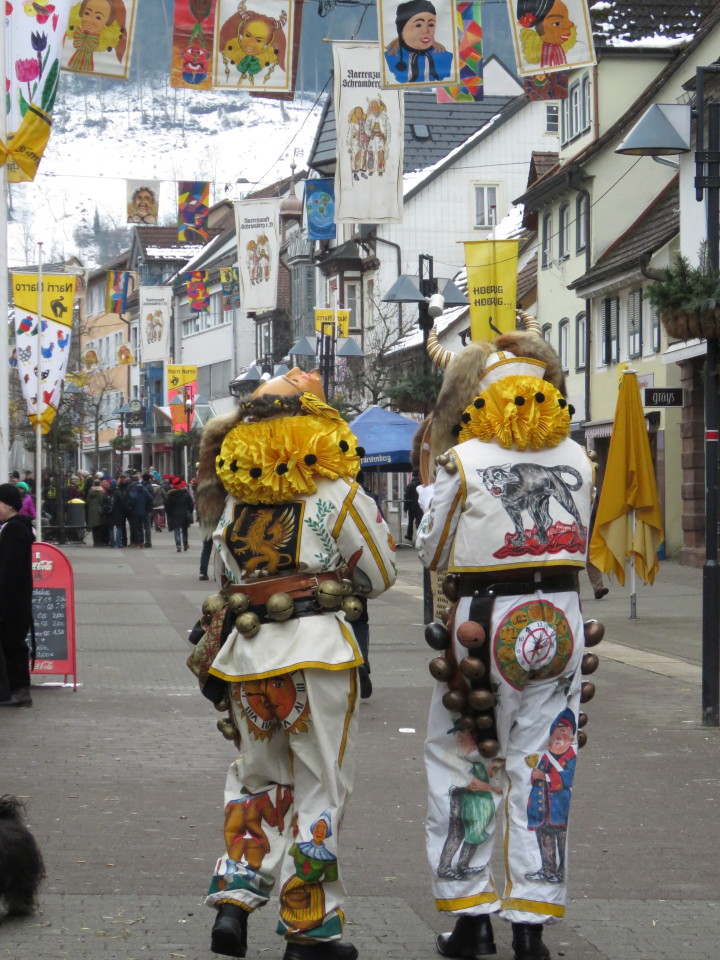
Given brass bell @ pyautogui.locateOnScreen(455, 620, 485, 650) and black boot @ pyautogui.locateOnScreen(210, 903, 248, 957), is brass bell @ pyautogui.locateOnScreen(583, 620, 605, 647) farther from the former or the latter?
black boot @ pyautogui.locateOnScreen(210, 903, 248, 957)

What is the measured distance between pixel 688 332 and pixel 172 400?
139 feet

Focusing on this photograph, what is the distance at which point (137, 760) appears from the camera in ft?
28.5

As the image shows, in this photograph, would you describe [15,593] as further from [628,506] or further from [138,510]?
[138,510]

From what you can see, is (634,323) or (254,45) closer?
(254,45)

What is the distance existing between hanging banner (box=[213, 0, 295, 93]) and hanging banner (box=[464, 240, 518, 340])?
537 cm

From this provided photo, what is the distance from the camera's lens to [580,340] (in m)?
35.2

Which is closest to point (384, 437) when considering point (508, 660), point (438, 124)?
point (508, 660)

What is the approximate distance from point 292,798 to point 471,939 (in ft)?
2.35

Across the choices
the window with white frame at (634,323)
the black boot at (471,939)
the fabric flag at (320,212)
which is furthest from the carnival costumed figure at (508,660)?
the fabric flag at (320,212)

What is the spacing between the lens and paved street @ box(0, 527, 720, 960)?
5.19 meters

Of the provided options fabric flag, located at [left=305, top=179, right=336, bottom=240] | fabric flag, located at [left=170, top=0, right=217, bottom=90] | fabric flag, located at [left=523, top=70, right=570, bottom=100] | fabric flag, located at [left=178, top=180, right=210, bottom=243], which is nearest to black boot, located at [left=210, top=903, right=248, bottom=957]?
fabric flag, located at [left=170, top=0, right=217, bottom=90]

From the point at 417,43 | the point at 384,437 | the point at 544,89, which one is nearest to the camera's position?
the point at 417,43

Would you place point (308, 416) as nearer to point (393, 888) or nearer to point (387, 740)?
point (393, 888)

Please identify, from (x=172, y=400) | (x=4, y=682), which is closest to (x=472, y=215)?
(x=172, y=400)
